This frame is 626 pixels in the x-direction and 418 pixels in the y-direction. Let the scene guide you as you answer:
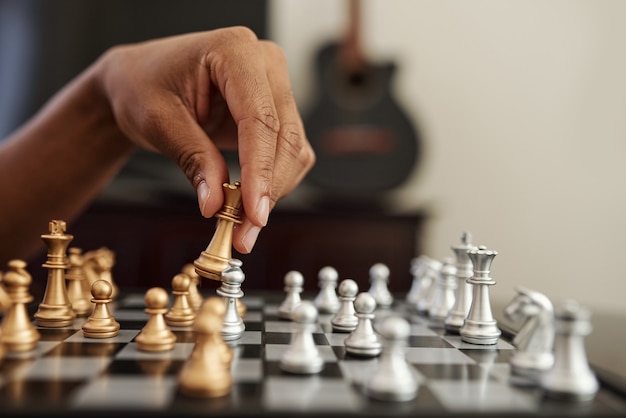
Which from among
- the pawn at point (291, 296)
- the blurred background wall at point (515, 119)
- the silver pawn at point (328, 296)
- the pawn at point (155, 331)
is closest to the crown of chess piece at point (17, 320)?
the pawn at point (155, 331)

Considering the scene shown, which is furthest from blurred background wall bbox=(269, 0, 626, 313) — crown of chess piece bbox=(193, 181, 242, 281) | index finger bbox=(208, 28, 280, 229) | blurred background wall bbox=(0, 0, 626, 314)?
crown of chess piece bbox=(193, 181, 242, 281)

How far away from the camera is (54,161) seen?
1.67 meters

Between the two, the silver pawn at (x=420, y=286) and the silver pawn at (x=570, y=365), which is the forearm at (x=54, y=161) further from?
the silver pawn at (x=570, y=365)

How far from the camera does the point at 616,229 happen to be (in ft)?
11.0

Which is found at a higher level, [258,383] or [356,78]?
[356,78]

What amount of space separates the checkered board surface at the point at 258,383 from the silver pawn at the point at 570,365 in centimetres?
2

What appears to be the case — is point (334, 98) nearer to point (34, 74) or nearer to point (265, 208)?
point (34, 74)

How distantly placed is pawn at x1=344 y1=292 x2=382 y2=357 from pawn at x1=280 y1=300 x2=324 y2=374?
101 millimetres

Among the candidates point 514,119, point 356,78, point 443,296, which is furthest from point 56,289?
point 514,119

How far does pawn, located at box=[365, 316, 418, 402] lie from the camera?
681mm

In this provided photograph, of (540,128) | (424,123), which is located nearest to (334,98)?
(424,123)

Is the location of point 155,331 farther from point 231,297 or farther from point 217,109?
point 217,109

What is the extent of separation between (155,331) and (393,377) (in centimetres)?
41

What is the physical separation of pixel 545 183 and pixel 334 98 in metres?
1.32
